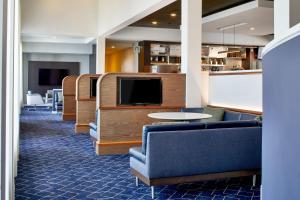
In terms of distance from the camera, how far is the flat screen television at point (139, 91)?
6.32 metres

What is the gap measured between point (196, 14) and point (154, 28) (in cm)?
700

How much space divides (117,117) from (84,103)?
8.41 ft

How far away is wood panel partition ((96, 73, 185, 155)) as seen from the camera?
622 cm

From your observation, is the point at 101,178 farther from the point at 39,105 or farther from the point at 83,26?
the point at 39,105

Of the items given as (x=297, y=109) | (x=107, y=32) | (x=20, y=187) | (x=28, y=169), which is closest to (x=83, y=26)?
(x=107, y=32)

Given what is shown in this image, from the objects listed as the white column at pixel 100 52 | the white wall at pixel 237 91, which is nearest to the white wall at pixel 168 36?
the white column at pixel 100 52

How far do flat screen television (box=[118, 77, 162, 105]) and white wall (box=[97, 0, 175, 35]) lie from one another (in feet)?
5.63

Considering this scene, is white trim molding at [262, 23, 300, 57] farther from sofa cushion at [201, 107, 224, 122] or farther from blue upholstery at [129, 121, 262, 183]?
sofa cushion at [201, 107, 224, 122]

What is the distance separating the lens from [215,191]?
13.7 feet

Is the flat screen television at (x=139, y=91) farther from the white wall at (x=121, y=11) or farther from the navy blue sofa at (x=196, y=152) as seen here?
the navy blue sofa at (x=196, y=152)

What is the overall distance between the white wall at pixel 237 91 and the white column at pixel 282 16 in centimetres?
131

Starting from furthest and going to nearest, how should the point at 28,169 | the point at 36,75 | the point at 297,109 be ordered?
the point at 36,75
the point at 28,169
the point at 297,109

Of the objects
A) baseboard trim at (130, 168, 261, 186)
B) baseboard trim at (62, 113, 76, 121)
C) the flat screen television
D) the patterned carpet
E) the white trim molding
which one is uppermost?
the white trim molding

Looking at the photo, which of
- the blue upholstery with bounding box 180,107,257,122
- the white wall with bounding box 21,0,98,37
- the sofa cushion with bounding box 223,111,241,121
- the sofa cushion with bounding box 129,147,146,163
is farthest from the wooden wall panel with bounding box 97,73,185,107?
the white wall with bounding box 21,0,98,37
